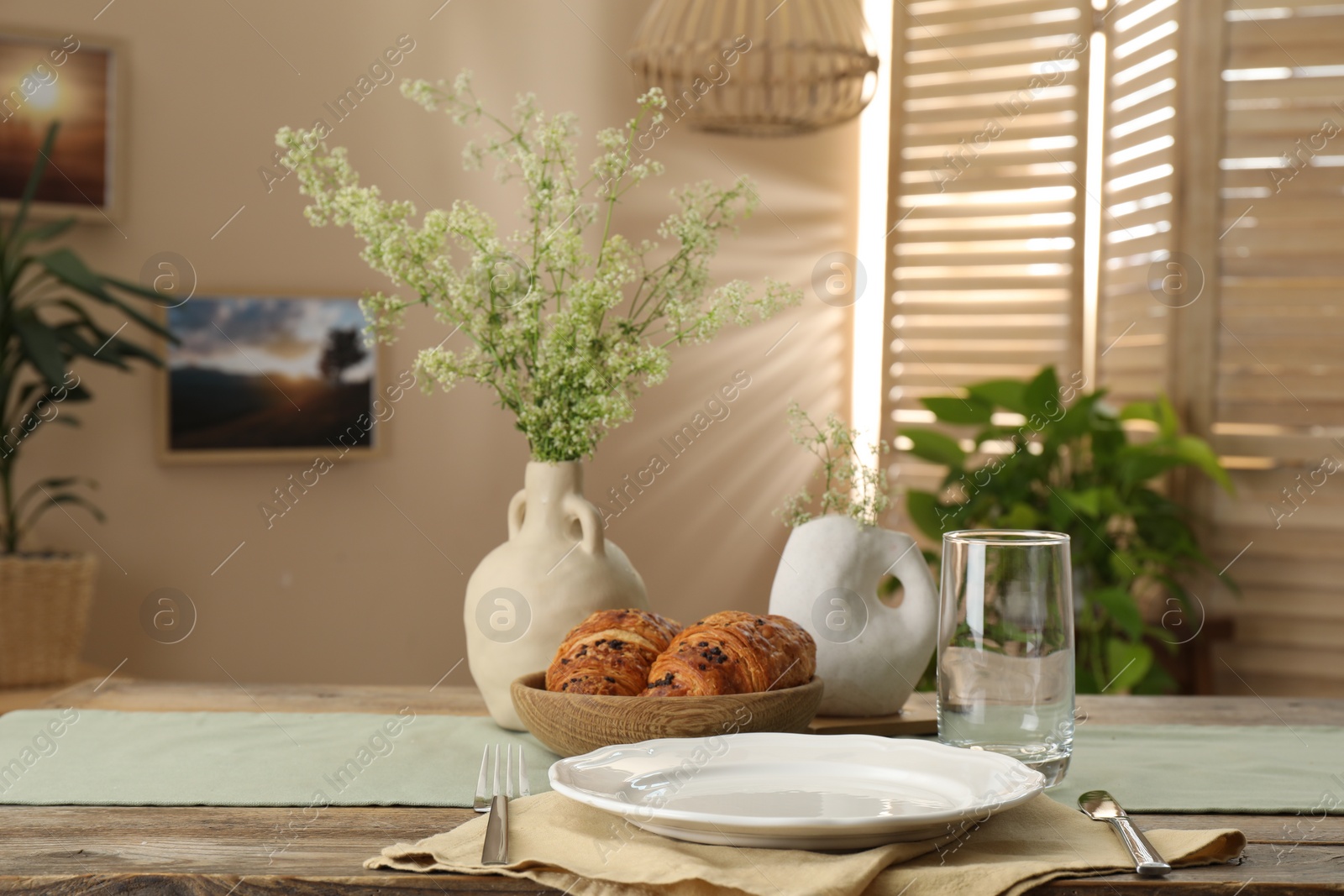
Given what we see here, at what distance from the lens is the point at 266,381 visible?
2908 millimetres

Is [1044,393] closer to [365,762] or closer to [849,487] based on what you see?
[849,487]

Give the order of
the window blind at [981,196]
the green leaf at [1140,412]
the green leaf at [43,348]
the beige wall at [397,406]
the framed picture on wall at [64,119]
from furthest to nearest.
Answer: the window blind at [981,196] → the beige wall at [397,406] → the framed picture on wall at [64,119] → the green leaf at [1140,412] → the green leaf at [43,348]

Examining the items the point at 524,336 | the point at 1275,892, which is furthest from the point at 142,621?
the point at 1275,892

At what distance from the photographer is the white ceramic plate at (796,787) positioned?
0.71 m

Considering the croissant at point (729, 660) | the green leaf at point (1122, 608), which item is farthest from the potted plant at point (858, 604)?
the green leaf at point (1122, 608)

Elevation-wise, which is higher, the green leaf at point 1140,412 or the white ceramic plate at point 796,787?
the green leaf at point 1140,412

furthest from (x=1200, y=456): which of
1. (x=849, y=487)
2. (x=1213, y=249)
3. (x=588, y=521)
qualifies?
(x=588, y=521)

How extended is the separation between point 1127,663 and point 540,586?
1699 mm

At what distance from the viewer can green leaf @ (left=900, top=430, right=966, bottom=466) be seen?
9.04 feet

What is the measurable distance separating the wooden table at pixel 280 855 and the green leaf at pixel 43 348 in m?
1.73

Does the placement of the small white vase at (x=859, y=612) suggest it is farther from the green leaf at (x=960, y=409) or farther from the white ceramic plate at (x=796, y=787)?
the green leaf at (x=960, y=409)

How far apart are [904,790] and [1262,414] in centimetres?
209

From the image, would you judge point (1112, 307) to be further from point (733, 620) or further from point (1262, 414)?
point (733, 620)

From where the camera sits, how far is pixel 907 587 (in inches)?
43.7
